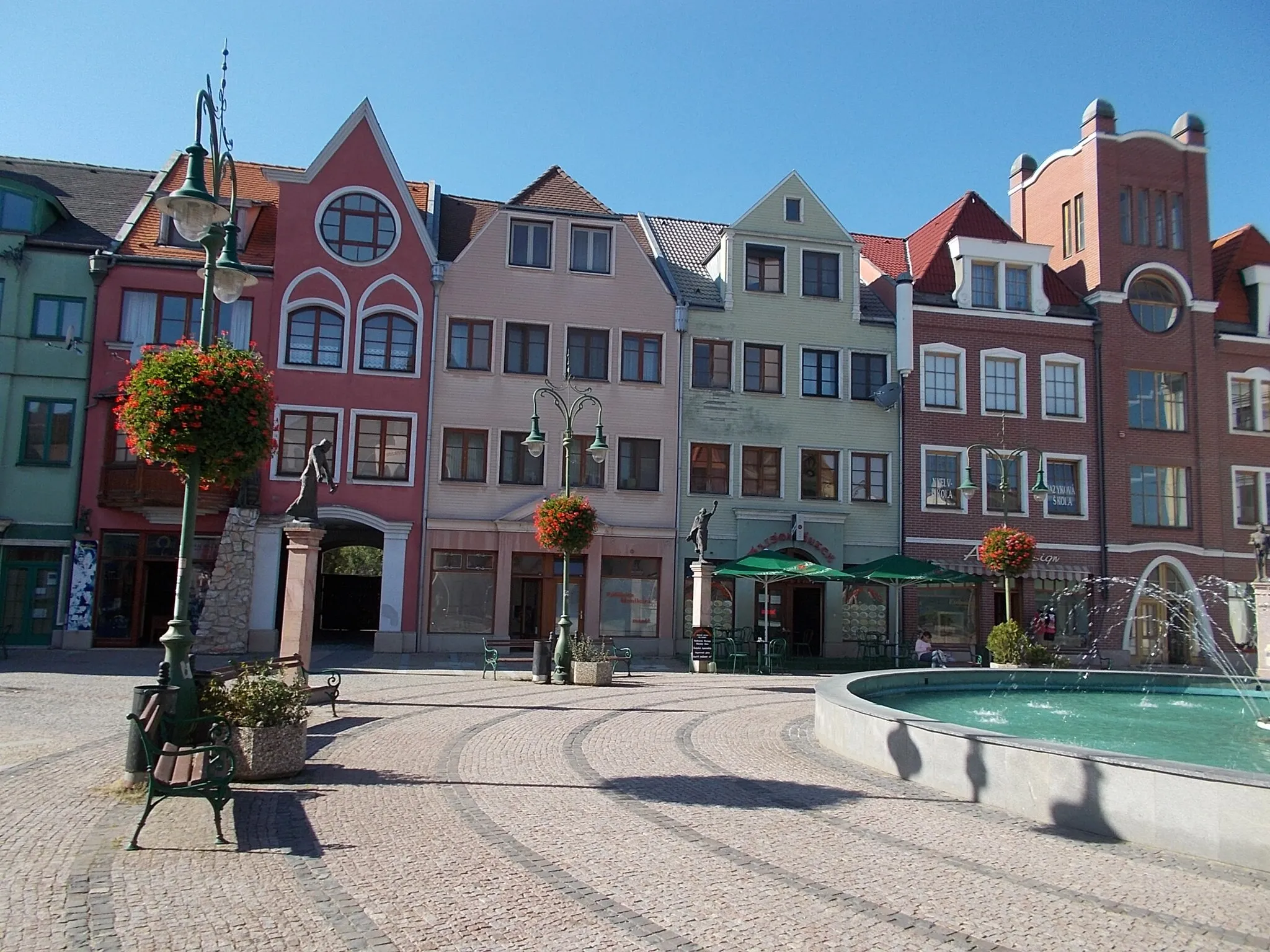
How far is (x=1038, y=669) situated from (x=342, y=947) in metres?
16.3

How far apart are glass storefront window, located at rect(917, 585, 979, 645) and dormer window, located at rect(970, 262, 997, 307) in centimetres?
927

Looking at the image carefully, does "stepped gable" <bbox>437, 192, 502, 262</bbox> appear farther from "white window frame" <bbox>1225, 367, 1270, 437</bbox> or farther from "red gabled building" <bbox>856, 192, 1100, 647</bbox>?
"white window frame" <bbox>1225, 367, 1270, 437</bbox>

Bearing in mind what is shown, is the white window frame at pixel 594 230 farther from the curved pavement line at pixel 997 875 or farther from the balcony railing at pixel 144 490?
the curved pavement line at pixel 997 875

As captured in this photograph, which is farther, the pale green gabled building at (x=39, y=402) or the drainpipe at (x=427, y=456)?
the drainpipe at (x=427, y=456)

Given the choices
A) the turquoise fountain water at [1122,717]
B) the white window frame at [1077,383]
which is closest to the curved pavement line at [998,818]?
the turquoise fountain water at [1122,717]

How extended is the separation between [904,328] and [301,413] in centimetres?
1832

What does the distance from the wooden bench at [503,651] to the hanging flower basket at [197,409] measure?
1230 cm

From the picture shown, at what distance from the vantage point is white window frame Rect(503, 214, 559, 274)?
3022cm

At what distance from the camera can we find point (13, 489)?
2686 cm

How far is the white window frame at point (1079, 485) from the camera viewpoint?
32.5 metres

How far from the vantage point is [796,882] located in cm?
691

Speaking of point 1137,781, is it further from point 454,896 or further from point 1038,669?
point 1038,669

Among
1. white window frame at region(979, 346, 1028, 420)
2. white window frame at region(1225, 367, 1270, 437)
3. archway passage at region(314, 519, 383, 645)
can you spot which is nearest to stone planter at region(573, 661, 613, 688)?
archway passage at region(314, 519, 383, 645)

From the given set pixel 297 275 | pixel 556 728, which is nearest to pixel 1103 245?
pixel 297 275
